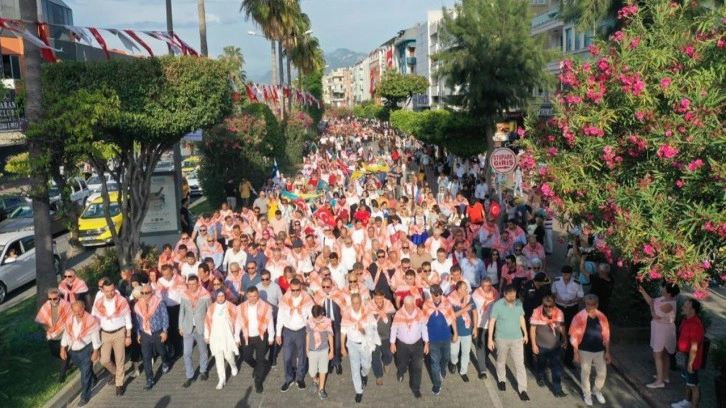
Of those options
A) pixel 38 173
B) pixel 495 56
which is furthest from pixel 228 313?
pixel 495 56

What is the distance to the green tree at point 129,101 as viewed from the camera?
34.8ft

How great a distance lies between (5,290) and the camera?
47.8 ft

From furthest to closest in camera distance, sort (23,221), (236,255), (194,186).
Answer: (194,186) → (23,221) → (236,255)

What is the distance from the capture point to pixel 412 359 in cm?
849

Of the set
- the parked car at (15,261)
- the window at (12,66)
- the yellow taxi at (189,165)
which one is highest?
the window at (12,66)

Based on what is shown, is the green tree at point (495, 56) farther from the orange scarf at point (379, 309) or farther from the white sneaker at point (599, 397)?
the white sneaker at point (599, 397)

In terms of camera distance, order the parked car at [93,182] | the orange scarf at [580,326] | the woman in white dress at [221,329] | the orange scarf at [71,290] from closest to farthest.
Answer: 1. the orange scarf at [580,326]
2. the woman in white dress at [221,329]
3. the orange scarf at [71,290]
4. the parked car at [93,182]

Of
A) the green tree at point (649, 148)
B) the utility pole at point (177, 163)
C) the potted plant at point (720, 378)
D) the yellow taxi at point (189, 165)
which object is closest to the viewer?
the green tree at point (649, 148)

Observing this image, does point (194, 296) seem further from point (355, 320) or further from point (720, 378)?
point (720, 378)

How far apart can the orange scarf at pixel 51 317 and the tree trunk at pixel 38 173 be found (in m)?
2.27

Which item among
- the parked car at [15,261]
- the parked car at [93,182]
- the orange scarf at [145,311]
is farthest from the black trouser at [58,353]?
the parked car at [93,182]

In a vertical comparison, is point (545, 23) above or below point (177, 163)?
above

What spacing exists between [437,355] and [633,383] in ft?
9.34

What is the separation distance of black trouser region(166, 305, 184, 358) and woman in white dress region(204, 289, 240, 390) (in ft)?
4.21
